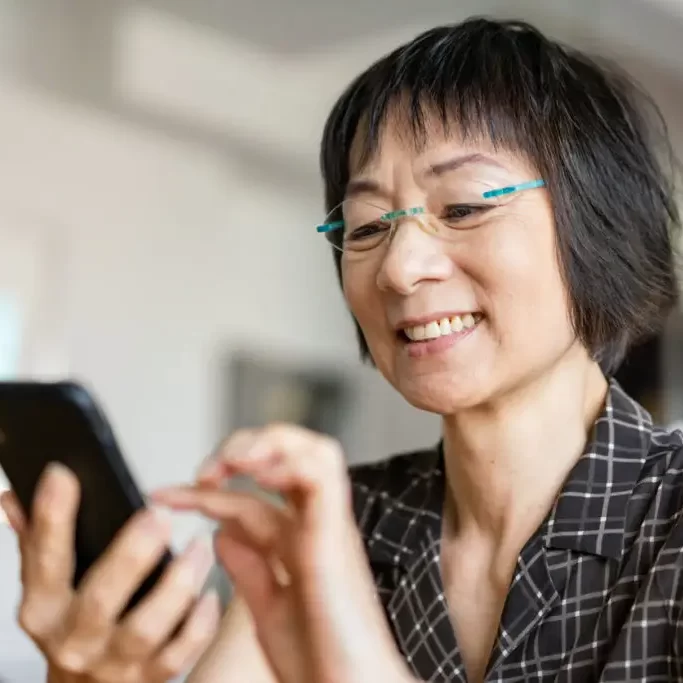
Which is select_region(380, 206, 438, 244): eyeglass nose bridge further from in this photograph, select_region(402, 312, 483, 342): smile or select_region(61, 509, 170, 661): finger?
select_region(61, 509, 170, 661): finger

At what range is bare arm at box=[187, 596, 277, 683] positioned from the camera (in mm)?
843

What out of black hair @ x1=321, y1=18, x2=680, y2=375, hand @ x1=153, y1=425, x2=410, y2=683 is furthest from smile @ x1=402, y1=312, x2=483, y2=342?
hand @ x1=153, y1=425, x2=410, y2=683

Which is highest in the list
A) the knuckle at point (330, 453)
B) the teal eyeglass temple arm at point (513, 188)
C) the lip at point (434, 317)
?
the teal eyeglass temple arm at point (513, 188)

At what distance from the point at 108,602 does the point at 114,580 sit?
1 cm

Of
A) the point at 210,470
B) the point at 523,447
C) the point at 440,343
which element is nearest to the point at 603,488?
the point at 523,447

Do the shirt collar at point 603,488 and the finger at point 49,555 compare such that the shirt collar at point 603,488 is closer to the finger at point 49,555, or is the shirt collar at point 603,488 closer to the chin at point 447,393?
the chin at point 447,393

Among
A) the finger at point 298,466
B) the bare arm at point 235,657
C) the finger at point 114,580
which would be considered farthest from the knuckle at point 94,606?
the bare arm at point 235,657

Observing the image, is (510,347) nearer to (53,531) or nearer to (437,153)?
(437,153)

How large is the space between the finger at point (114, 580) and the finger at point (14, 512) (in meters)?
0.07

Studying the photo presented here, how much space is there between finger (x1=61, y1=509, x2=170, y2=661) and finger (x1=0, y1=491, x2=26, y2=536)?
68 mm

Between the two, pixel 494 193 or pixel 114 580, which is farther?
pixel 494 193

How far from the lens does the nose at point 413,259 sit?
31.2 inches

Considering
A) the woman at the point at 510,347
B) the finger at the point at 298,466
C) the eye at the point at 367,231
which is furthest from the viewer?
the eye at the point at 367,231

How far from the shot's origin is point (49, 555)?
566 millimetres
